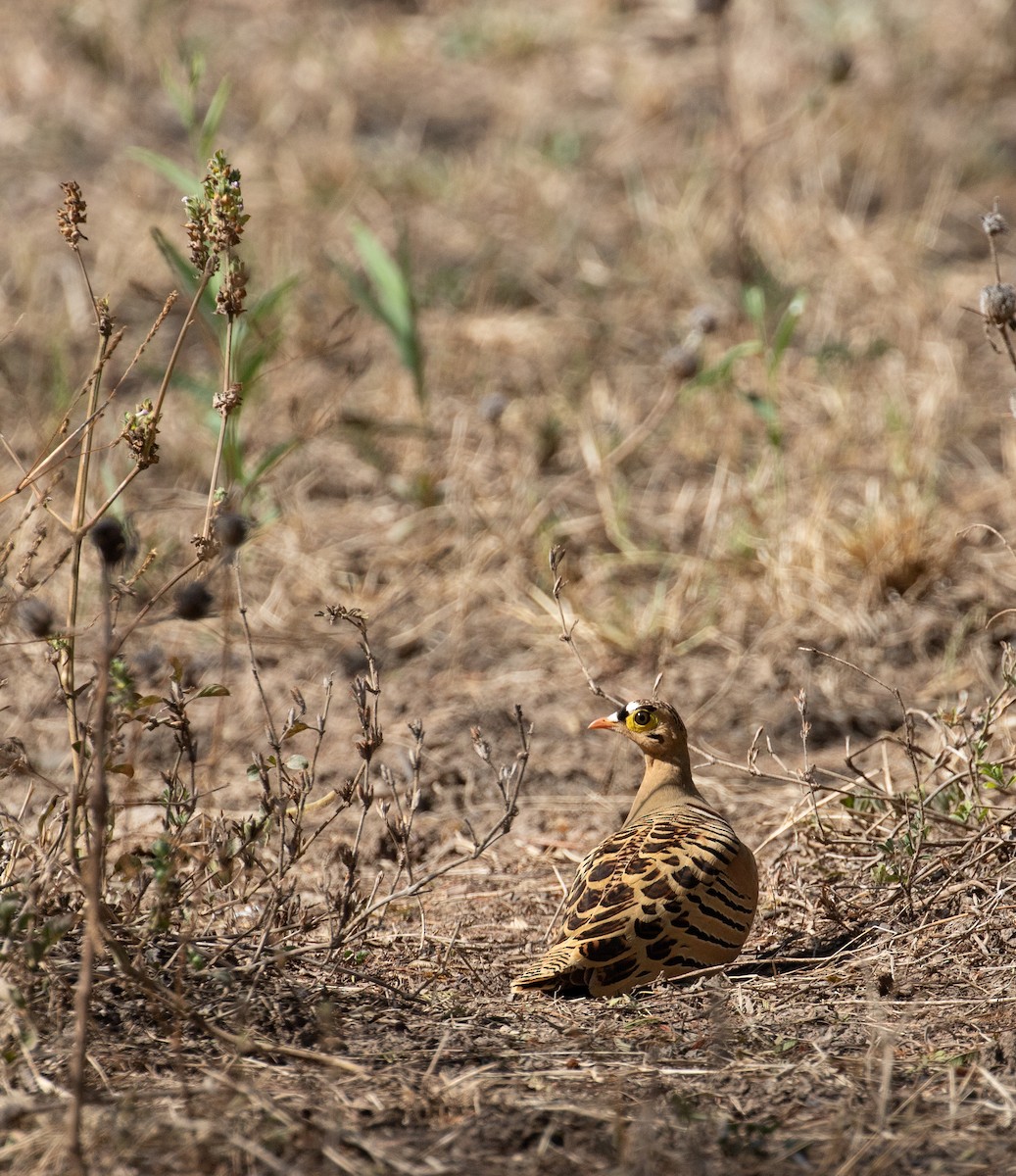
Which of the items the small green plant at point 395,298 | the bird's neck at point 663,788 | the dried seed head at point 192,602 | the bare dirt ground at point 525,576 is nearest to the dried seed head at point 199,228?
the bare dirt ground at point 525,576

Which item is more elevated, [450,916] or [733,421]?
[733,421]

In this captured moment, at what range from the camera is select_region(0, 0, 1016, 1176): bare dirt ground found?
2.60 metres

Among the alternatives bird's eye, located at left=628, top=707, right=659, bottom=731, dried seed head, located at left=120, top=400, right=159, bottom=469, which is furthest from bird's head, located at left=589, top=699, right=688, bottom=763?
dried seed head, located at left=120, top=400, right=159, bottom=469

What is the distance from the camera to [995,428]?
6664 millimetres

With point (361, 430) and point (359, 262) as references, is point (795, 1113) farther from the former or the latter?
point (359, 262)

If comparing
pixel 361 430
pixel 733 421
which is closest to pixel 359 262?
pixel 361 430

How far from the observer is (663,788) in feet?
12.6

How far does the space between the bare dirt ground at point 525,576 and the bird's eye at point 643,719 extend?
268mm

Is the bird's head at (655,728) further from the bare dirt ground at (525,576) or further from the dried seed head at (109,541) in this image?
the dried seed head at (109,541)

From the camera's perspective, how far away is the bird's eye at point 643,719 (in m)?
3.81

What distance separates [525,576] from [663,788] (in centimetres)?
209

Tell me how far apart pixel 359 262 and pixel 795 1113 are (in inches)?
247

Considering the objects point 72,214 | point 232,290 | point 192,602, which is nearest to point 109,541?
point 192,602

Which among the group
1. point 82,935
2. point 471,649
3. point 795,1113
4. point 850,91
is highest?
point 850,91
